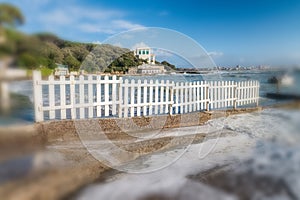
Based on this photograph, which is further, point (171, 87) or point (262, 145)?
point (171, 87)

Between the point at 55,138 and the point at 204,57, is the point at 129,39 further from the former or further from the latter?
the point at 55,138

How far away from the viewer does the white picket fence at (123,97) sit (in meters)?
3.33

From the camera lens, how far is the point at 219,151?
298cm

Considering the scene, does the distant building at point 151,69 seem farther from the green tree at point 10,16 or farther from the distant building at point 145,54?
the green tree at point 10,16

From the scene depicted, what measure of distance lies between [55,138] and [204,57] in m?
2.27

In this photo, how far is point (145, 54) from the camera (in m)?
1.96

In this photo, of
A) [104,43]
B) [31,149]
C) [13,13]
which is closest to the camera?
[13,13]

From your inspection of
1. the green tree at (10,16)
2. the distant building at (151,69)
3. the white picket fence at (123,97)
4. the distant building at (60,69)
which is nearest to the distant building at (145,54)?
the distant building at (151,69)

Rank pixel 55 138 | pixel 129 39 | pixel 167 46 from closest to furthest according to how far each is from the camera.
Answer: pixel 129 39
pixel 167 46
pixel 55 138

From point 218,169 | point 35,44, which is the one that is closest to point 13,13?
point 35,44

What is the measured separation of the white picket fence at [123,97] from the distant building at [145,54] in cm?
110

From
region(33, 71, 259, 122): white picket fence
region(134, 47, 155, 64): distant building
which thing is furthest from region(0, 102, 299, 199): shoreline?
region(134, 47, 155, 64): distant building

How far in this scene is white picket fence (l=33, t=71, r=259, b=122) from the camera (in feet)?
10.9

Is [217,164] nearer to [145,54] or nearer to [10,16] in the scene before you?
[145,54]
